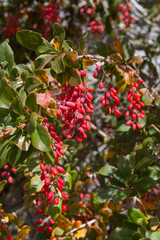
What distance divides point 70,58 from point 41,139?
346 mm

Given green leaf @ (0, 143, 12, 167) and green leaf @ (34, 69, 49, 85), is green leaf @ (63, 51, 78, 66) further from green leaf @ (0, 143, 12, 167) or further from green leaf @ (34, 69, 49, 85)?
green leaf @ (0, 143, 12, 167)

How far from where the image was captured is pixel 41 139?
0.92 m

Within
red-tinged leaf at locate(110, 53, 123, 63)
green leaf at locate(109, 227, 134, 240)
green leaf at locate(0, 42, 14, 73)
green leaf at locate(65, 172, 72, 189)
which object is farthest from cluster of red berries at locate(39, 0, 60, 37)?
green leaf at locate(109, 227, 134, 240)

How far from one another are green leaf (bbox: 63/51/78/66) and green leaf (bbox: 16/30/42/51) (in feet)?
0.47

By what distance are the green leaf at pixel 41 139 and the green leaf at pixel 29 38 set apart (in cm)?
39

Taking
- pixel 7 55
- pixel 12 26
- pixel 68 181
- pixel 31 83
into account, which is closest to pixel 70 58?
pixel 31 83

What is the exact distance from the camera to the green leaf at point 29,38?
1.09m

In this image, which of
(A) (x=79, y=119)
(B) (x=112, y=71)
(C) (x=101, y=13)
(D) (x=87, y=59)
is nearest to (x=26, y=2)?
(C) (x=101, y=13)

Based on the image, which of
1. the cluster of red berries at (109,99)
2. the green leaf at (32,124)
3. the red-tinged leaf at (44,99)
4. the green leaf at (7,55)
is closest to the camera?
the green leaf at (32,124)

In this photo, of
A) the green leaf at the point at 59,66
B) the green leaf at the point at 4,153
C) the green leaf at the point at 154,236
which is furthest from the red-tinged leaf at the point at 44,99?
the green leaf at the point at 154,236

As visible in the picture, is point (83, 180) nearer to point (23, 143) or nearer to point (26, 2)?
point (23, 143)

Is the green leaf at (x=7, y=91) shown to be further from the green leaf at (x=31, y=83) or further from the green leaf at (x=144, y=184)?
the green leaf at (x=144, y=184)

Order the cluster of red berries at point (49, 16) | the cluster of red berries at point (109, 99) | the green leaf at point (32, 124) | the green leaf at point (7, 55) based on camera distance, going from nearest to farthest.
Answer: the green leaf at point (32, 124), the green leaf at point (7, 55), the cluster of red berries at point (109, 99), the cluster of red berries at point (49, 16)

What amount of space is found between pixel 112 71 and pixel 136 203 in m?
0.88
